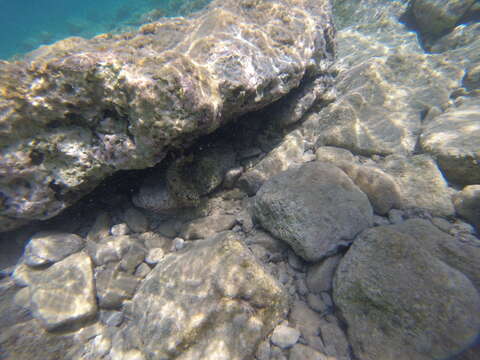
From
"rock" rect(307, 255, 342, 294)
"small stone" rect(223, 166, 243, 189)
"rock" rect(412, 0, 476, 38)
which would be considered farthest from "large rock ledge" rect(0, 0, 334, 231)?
"rock" rect(412, 0, 476, 38)

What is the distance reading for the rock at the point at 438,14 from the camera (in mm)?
5812

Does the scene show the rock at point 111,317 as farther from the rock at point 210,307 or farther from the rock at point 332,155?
the rock at point 332,155

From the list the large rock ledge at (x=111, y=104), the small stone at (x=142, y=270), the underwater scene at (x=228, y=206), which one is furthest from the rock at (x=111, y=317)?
the large rock ledge at (x=111, y=104)

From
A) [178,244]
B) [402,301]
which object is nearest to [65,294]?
[178,244]

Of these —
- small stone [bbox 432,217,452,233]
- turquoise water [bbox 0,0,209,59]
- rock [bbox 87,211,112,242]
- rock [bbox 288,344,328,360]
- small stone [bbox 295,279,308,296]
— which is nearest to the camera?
rock [bbox 288,344,328,360]

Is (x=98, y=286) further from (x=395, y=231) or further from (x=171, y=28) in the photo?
(x=171, y=28)

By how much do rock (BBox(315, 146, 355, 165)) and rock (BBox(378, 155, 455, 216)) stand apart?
22.7 inches

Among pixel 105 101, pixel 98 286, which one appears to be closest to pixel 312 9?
pixel 105 101

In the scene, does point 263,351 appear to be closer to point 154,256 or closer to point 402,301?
point 402,301

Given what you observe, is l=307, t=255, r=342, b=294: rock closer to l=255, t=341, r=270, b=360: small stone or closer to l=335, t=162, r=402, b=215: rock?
l=255, t=341, r=270, b=360: small stone

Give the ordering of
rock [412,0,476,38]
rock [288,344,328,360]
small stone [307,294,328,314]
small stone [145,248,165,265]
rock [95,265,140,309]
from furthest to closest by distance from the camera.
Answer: rock [412,0,476,38], small stone [145,248,165,265], rock [95,265,140,309], small stone [307,294,328,314], rock [288,344,328,360]

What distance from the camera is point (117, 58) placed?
8.42ft

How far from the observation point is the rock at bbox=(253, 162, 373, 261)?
2.81 m

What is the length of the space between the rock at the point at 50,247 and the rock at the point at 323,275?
133 inches
